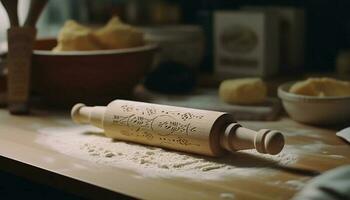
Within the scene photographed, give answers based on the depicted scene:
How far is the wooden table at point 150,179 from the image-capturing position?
665 mm

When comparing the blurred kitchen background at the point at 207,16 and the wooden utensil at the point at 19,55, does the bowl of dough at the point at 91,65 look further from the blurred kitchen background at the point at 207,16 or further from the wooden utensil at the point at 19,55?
the blurred kitchen background at the point at 207,16

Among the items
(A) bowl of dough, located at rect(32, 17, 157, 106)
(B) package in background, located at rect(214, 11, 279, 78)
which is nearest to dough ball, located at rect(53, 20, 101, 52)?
(A) bowl of dough, located at rect(32, 17, 157, 106)

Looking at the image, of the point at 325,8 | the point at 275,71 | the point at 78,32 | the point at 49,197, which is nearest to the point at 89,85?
the point at 78,32

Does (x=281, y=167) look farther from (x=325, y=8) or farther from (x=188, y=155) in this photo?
(x=325, y=8)

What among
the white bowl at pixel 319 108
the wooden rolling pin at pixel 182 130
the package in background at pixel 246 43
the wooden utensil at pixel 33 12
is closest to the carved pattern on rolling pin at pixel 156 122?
the wooden rolling pin at pixel 182 130

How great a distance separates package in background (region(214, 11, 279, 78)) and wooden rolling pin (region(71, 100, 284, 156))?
1.44 ft

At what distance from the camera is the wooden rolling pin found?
75 centimetres

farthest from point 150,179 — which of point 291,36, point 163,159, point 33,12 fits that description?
point 291,36

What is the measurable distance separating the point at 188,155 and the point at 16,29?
427mm

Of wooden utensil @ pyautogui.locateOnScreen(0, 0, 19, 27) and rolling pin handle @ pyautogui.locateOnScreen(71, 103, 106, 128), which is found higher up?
wooden utensil @ pyautogui.locateOnScreen(0, 0, 19, 27)

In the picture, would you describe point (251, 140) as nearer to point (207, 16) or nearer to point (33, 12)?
point (33, 12)

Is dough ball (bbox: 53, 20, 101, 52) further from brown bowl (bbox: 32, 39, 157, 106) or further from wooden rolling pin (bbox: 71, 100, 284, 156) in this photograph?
wooden rolling pin (bbox: 71, 100, 284, 156)

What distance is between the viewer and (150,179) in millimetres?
713

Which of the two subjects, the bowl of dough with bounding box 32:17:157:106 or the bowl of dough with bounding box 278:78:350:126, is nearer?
the bowl of dough with bounding box 278:78:350:126
